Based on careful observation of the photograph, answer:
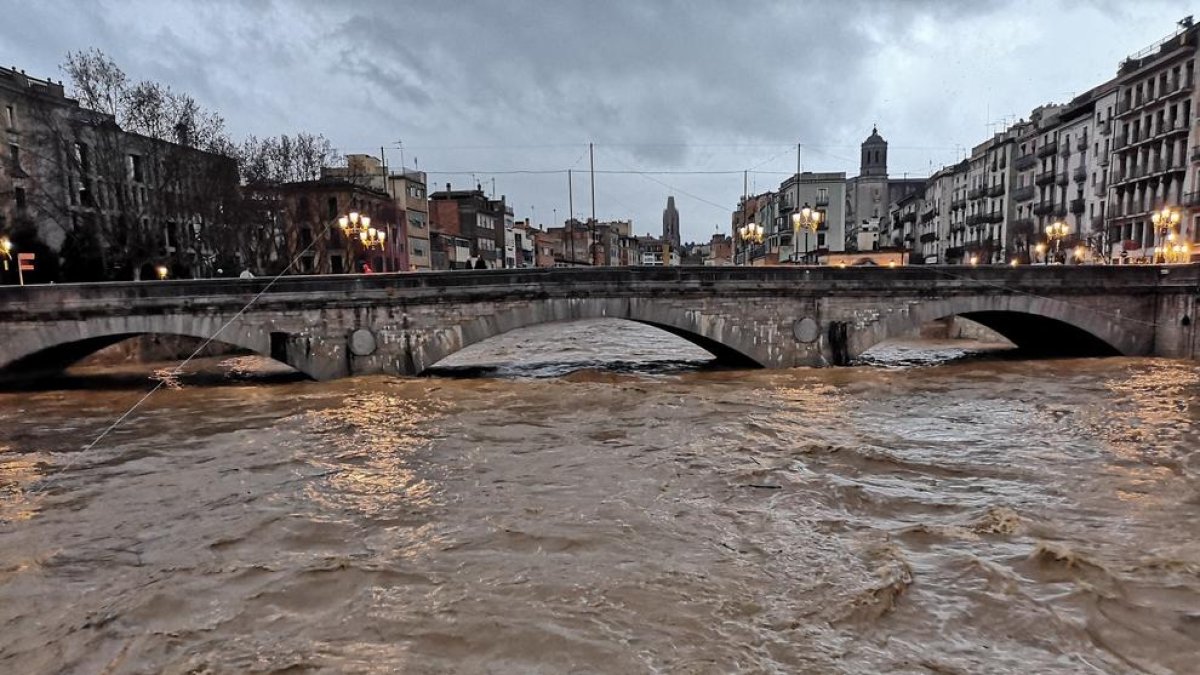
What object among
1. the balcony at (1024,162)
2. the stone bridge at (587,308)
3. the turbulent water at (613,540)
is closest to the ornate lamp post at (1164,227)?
the stone bridge at (587,308)

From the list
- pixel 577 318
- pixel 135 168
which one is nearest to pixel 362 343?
pixel 577 318

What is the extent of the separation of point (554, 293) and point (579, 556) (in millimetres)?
14605

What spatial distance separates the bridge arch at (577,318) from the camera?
22053 millimetres

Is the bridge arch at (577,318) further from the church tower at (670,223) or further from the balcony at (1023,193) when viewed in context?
the church tower at (670,223)

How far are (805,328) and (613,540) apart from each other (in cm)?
1638

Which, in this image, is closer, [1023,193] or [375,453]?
[375,453]

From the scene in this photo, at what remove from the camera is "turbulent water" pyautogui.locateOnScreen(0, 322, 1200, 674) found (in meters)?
6.29

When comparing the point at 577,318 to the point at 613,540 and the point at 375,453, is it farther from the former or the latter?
the point at 613,540

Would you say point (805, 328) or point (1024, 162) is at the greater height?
point (1024, 162)

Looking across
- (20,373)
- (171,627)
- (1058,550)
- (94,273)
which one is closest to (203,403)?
(20,373)

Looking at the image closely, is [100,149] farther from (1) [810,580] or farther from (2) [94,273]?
(1) [810,580]

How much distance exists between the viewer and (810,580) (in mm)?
7426

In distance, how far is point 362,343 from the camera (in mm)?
21656

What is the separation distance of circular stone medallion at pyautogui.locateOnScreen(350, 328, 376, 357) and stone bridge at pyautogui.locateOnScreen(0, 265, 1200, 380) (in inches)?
1.8
